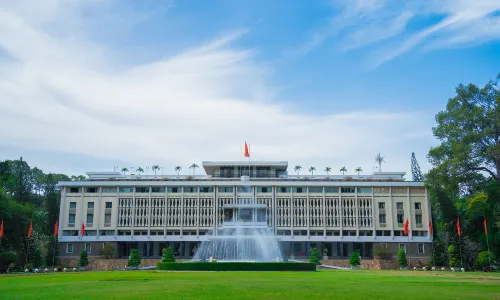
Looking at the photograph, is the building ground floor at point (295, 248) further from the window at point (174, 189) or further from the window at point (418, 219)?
the window at point (174, 189)

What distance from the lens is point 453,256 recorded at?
59375 millimetres

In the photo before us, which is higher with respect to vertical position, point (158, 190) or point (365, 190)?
point (158, 190)

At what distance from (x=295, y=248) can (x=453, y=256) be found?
89.3 ft

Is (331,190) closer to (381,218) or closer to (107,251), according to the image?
(381,218)

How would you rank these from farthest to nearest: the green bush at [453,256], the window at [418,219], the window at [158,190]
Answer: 1. the window at [158,190]
2. the window at [418,219]
3. the green bush at [453,256]

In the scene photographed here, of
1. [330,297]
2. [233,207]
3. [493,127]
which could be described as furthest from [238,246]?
[330,297]

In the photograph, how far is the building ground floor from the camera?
3024 inches

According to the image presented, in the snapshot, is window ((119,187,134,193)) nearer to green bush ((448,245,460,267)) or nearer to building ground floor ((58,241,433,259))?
building ground floor ((58,241,433,259))

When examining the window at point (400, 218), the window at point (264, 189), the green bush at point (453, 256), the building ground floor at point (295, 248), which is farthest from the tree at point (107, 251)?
the green bush at point (453, 256)

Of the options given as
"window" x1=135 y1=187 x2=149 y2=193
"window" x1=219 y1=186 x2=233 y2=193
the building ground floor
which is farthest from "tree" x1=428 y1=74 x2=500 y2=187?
"window" x1=135 y1=187 x2=149 y2=193

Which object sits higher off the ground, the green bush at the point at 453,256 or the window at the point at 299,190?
the window at the point at 299,190

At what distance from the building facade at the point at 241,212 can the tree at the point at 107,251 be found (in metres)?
1.70

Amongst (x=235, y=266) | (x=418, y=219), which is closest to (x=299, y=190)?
(x=418, y=219)

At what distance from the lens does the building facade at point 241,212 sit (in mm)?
78812
